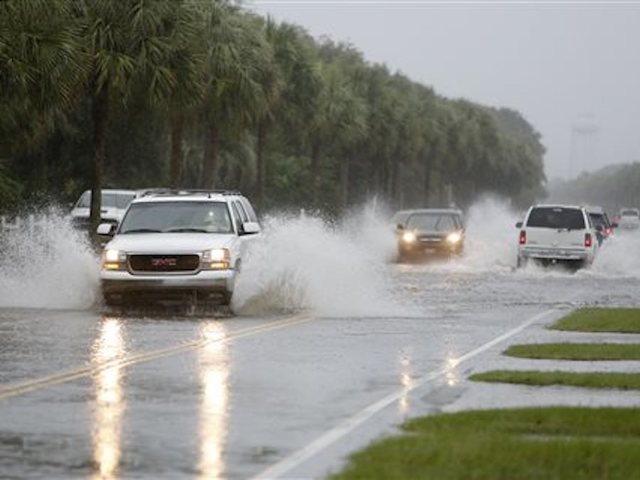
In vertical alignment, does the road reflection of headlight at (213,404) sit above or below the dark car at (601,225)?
below

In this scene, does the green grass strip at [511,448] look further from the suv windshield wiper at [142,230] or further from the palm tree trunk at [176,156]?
the palm tree trunk at [176,156]

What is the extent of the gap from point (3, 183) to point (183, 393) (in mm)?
31889

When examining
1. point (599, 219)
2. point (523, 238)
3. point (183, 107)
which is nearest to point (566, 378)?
point (183, 107)

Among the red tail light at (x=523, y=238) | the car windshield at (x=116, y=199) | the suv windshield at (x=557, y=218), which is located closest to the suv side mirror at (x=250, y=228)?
the red tail light at (x=523, y=238)

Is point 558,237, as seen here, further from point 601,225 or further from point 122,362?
point 122,362

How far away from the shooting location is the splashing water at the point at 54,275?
25.7 meters

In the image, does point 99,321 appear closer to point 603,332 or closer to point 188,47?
point 603,332

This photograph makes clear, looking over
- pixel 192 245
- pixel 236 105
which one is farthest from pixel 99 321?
pixel 236 105

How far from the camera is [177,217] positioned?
24688mm

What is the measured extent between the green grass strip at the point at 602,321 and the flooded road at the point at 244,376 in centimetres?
44

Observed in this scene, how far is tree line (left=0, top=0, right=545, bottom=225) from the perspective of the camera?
32850 millimetres

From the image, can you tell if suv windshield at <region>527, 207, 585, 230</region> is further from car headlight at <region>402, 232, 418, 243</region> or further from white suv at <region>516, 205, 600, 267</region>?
car headlight at <region>402, 232, 418, 243</region>

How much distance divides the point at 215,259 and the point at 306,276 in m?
2.72

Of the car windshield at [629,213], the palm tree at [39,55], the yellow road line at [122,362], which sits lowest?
the yellow road line at [122,362]
